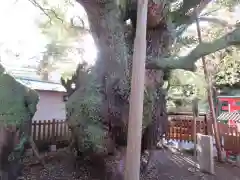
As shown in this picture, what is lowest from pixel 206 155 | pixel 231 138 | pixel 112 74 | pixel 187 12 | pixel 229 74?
pixel 206 155

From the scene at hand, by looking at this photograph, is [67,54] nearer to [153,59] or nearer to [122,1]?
[122,1]

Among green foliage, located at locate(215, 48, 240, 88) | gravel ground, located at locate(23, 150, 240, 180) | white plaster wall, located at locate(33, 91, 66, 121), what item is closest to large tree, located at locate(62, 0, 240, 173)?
gravel ground, located at locate(23, 150, 240, 180)

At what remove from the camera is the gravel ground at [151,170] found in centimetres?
617

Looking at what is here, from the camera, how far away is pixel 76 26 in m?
8.01

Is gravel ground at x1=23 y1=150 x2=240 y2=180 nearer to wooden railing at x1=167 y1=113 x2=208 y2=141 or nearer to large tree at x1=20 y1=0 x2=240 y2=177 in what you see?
large tree at x1=20 y1=0 x2=240 y2=177

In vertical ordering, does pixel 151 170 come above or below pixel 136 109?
below

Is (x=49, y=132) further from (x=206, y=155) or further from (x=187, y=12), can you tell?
(x=187, y=12)

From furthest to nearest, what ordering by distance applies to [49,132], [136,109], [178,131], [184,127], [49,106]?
[178,131], [49,106], [184,127], [49,132], [136,109]

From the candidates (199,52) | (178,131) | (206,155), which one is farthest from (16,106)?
(178,131)

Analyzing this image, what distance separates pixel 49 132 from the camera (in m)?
9.54

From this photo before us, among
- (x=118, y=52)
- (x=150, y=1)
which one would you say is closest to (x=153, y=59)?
(x=118, y=52)

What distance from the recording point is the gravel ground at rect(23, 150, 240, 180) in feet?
20.2

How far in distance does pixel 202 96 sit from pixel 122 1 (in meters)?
6.81

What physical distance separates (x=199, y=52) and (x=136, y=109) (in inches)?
87.1
